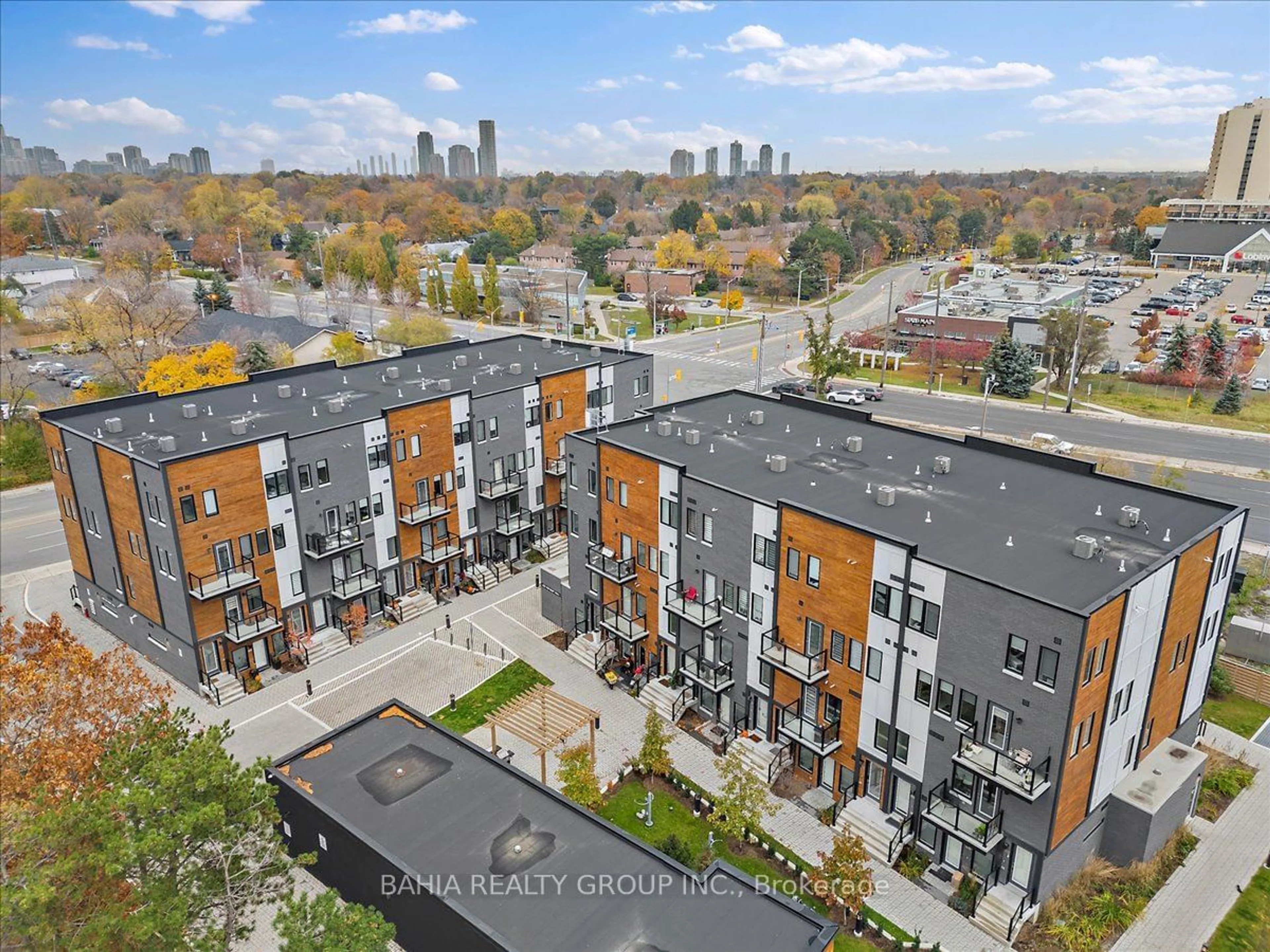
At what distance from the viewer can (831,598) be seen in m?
29.0

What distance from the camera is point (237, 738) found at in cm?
3397

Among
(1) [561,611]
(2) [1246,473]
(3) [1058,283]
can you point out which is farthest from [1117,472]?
(3) [1058,283]

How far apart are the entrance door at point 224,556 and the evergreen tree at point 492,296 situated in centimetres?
8376

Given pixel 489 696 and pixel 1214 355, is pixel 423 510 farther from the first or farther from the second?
pixel 1214 355

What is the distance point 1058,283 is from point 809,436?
110369mm

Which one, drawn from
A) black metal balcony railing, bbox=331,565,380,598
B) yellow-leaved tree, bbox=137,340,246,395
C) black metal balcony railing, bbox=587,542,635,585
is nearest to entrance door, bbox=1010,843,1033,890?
black metal balcony railing, bbox=587,542,635,585

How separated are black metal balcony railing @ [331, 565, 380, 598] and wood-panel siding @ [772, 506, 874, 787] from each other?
67.8 feet

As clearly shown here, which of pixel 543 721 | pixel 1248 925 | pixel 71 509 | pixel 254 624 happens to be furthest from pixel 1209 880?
pixel 71 509

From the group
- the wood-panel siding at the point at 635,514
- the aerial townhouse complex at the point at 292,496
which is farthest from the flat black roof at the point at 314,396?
the wood-panel siding at the point at 635,514

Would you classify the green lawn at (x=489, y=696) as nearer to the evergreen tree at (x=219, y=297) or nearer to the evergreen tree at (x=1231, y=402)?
the evergreen tree at (x=1231, y=402)

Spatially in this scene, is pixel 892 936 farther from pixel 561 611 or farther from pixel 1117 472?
pixel 1117 472

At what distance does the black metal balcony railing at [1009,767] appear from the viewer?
23.6m

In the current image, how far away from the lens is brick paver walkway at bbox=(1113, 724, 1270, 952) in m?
24.9

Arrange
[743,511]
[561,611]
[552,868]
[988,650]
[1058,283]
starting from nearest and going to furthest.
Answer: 1. [552,868]
2. [988,650]
3. [743,511]
4. [561,611]
5. [1058,283]
